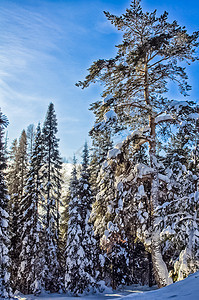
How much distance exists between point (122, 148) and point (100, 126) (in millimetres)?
1289

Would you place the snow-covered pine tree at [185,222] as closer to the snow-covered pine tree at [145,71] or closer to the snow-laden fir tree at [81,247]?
the snow-covered pine tree at [145,71]

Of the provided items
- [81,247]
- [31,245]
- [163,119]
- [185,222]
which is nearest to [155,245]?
[185,222]

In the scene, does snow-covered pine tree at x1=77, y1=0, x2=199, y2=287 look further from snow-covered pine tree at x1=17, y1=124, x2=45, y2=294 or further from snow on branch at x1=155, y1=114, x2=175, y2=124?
snow-covered pine tree at x1=17, y1=124, x2=45, y2=294

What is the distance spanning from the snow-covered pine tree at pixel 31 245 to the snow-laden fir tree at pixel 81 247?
2627 millimetres

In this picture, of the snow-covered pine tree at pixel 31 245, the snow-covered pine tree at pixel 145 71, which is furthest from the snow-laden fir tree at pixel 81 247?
the snow-covered pine tree at pixel 145 71

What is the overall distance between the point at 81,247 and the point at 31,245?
4.64 metres

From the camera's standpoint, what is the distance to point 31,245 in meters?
23.2

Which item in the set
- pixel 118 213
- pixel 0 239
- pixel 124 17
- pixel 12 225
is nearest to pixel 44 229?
pixel 12 225

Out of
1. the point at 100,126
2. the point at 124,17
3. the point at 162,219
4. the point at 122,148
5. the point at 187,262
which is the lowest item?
the point at 187,262

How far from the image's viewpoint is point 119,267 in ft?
83.0

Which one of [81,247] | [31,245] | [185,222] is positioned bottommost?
[81,247]

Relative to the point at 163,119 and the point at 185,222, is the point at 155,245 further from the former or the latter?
the point at 163,119

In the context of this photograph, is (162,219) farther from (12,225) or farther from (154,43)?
(12,225)

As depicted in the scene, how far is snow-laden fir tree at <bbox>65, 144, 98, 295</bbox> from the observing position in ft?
75.3
